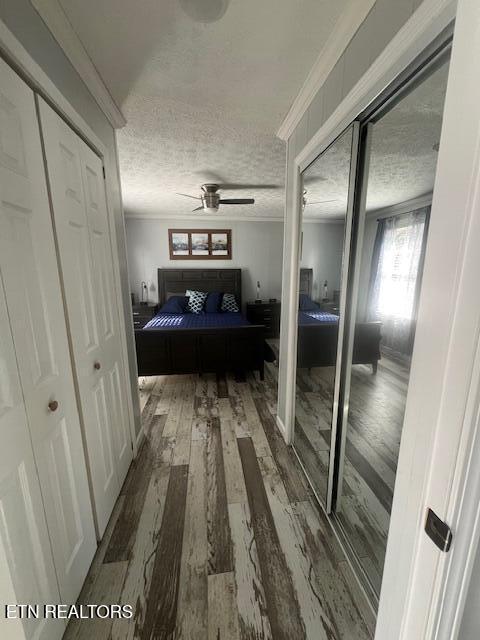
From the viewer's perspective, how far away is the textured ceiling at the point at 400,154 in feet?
3.05

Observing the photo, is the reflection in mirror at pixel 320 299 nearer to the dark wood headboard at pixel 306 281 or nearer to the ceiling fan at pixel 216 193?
the dark wood headboard at pixel 306 281

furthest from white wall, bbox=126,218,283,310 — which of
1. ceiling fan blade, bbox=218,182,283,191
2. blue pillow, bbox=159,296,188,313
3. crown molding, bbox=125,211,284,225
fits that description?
ceiling fan blade, bbox=218,182,283,191

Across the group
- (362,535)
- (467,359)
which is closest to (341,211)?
(467,359)

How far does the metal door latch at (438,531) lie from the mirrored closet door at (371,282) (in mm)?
714

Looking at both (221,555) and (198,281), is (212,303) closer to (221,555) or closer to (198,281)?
(198,281)

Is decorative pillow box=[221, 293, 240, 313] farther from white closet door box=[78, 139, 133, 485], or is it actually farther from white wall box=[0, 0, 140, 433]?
white closet door box=[78, 139, 133, 485]

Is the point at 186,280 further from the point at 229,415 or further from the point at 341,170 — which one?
the point at 341,170

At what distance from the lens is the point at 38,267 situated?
3.14 ft

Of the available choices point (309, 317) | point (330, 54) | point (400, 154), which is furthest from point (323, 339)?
point (330, 54)

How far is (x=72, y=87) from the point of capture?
124cm

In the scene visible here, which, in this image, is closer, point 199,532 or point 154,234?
point 199,532

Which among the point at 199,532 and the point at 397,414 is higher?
the point at 397,414

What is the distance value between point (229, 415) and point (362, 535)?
1.45m

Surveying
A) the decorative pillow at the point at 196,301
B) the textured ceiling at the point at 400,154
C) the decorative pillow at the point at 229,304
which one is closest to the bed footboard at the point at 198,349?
the decorative pillow at the point at 196,301
